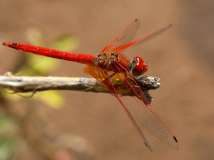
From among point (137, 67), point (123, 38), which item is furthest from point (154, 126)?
point (123, 38)

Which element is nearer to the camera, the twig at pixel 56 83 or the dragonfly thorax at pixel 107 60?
the twig at pixel 56 83

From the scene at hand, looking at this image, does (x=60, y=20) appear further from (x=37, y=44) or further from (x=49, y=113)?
(x=37, y=44)

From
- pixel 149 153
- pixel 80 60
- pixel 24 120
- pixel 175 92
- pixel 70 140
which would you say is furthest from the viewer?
pixel 175 92

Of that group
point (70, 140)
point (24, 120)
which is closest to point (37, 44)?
point (24, 120)

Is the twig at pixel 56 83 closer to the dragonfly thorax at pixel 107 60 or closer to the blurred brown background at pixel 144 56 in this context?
the dragonfly thorax at pixel 107 60

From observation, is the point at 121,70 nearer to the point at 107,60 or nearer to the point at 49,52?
the point at 107,60

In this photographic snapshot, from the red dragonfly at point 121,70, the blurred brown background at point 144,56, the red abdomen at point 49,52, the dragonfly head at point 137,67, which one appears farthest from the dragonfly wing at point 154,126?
the blurred brown background at point 144,56

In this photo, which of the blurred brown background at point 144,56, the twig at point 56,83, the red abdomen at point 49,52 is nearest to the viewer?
the twig at point 56,83

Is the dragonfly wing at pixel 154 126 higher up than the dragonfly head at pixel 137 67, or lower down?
lower down
